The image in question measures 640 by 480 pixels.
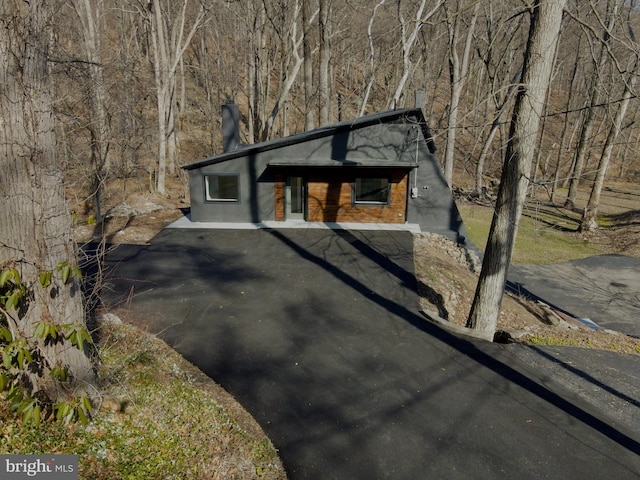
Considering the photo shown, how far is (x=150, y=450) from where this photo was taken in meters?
3.88

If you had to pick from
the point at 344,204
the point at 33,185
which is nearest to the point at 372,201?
the point at 344,204

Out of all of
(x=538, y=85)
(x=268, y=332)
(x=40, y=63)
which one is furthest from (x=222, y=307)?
(x=538, y=85)

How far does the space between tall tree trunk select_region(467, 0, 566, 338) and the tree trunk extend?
20.8 feet

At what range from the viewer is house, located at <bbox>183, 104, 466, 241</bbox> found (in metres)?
13.4

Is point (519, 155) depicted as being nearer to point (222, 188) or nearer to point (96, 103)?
point (222, 188)

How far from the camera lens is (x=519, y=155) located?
694 cm

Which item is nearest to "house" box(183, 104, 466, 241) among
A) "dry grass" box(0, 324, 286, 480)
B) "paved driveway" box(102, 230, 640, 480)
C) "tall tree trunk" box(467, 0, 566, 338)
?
"paved driveway" box(102, 230, 640, 480)

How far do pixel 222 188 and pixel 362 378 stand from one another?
32.1 feet

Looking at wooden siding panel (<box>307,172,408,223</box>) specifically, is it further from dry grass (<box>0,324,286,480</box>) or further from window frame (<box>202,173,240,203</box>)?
dry grass (<box>0,324,286,480</box>)

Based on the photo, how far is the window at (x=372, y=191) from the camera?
13.7m

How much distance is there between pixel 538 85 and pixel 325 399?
6040 mm

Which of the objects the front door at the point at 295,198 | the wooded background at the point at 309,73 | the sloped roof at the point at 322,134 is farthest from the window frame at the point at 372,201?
the wooded background at the point at 309,73

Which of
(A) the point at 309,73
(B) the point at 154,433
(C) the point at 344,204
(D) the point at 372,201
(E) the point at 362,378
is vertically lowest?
(E) the point at 362,378

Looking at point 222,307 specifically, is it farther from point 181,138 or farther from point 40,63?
point 181,138
